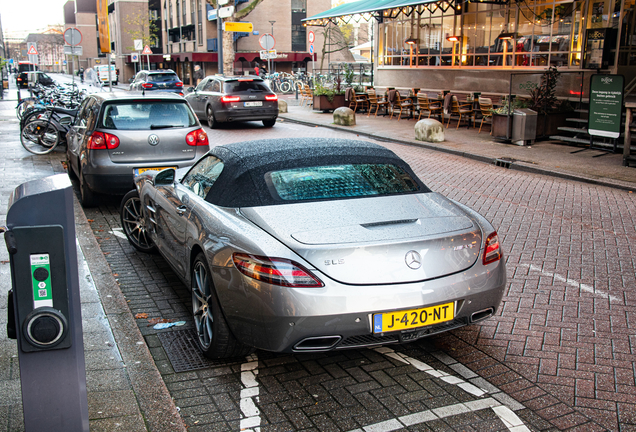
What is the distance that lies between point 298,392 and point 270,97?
1675 centimetres

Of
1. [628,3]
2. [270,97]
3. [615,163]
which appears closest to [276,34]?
[270,97]

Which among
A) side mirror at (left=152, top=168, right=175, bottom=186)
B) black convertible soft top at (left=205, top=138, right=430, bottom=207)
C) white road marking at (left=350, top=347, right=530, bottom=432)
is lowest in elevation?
white road marking at (left=350, top=347, right=530, bottom=432)

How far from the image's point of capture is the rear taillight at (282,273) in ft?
11.0

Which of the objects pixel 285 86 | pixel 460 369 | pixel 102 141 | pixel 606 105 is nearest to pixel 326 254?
pixel 460 369

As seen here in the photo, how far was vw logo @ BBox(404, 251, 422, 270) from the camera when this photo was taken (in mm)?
3506

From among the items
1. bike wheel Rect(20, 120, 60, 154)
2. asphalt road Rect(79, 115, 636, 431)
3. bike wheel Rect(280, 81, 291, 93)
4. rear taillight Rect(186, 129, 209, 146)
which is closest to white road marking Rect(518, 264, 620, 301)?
asphalt road Rect(79, 115, 636, 431)

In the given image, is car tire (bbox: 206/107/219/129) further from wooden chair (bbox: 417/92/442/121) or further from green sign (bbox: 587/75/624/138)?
green sign (bbox: 587/75/624/138)

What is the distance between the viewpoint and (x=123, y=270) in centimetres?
599

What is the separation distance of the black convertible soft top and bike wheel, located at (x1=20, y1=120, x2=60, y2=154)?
970 cm

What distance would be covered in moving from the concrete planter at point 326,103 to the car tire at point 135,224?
18407 mm

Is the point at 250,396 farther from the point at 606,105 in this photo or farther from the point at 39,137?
the point at 606,105

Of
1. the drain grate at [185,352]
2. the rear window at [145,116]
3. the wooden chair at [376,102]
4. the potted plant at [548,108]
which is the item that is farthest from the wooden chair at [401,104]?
the drain grate at [185,352]

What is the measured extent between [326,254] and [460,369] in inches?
50.7

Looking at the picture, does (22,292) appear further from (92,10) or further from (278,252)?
(92,10)
